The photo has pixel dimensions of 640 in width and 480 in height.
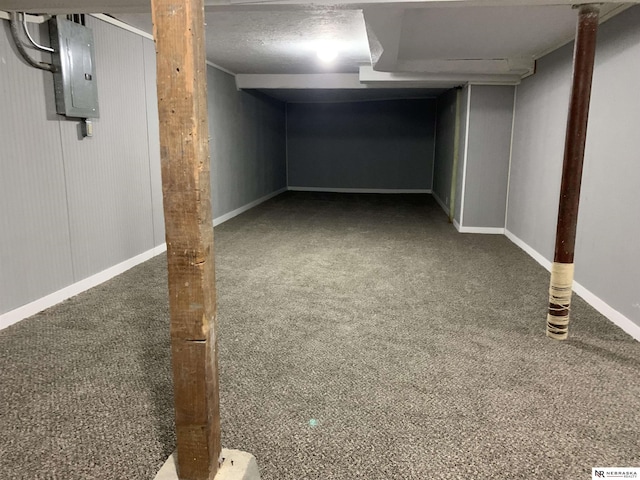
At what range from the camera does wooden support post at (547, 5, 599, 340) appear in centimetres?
262

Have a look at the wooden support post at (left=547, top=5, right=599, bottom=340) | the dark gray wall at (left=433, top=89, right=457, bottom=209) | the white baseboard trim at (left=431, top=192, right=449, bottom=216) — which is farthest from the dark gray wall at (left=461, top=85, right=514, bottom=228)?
the wooden support post at (left=547, top=5, right=599, bottom=340)

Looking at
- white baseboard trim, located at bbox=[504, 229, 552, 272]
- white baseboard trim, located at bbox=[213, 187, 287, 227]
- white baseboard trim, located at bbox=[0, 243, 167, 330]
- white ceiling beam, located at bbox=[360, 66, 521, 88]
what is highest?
white ceiling beam, located at bbox=[360, 66, 521, 88]

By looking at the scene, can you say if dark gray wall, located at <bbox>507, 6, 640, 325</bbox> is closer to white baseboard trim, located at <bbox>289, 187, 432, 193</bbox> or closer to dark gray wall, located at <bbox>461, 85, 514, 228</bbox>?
dark gray wall, located at <bbox>461, 85, 514, 228</bbox>

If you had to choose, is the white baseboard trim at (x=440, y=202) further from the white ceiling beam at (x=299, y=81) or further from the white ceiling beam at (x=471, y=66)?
the white ceiling beam at (x=471, y=66)

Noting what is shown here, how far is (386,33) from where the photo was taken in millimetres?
3641

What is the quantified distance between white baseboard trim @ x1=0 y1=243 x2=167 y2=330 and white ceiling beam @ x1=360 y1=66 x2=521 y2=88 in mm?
3433

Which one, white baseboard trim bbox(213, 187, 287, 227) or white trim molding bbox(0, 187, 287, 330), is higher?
white baseboard trim bbox(213, 187, 287, 227)

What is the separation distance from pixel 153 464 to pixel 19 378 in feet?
3.52

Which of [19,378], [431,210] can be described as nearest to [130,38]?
[19,378]

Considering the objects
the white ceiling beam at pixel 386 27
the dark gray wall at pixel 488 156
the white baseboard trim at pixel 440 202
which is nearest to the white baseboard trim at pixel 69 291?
the white ceiling beam at pixel 386 27

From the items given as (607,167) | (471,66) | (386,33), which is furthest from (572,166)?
(471,66)

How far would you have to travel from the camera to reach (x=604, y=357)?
2.62 meters

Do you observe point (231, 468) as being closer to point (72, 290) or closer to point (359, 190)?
point (72, 290)

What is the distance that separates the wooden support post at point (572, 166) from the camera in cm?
262
